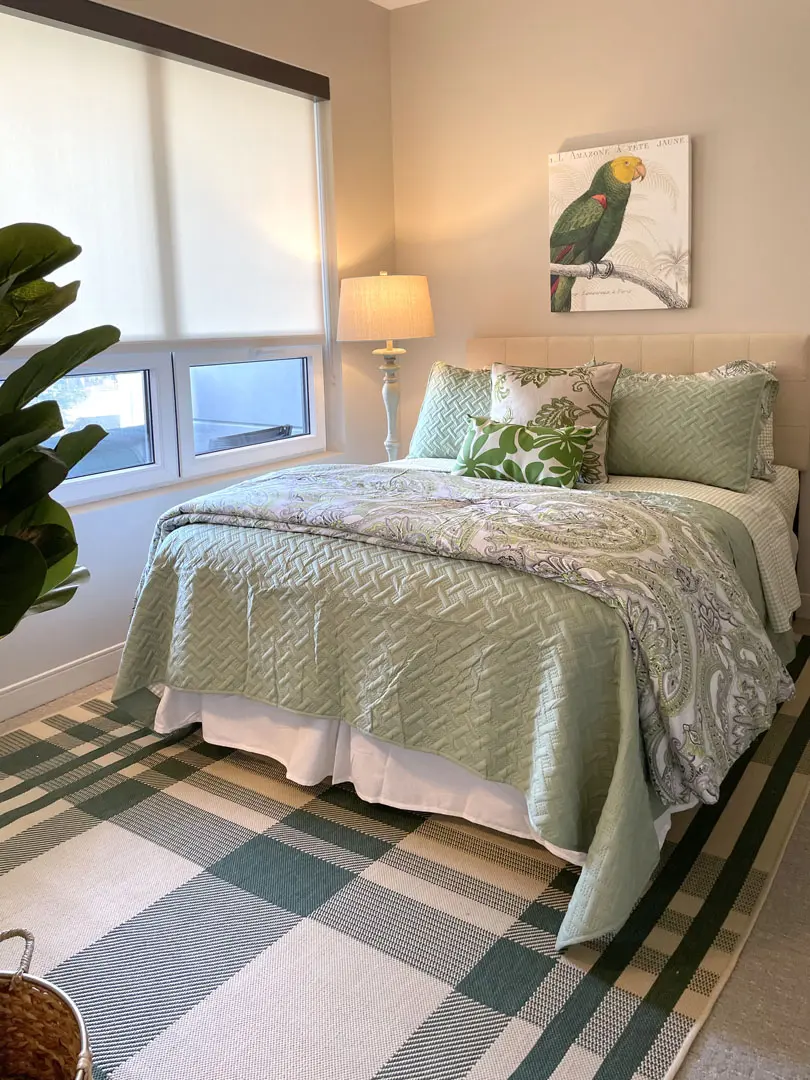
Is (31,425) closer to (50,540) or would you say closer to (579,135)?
(50,540)

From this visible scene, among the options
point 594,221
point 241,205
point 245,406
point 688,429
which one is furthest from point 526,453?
point 241,205

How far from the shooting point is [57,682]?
306 cm

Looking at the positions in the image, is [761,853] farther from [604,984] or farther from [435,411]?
[435,411]

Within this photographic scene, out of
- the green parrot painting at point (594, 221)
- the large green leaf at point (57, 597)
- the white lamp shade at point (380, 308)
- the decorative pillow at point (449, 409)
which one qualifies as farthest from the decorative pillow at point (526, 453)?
the large green leaf at point (57, 597)

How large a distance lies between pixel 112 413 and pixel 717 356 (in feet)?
7.36

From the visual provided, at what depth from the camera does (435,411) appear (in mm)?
3605

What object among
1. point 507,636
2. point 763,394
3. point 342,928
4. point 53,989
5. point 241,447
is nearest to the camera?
point 53,989

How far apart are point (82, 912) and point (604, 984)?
1072mm

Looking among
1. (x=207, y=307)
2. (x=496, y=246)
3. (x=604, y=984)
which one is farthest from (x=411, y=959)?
(x=496, y=246)

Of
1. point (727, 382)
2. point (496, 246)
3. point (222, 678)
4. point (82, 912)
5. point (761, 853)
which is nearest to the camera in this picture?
point (82, 912)

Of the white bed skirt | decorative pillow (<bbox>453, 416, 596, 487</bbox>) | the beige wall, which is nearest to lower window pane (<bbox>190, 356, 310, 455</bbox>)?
the beige wall

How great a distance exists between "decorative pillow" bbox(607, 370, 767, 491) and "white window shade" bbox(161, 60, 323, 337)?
4.94ft

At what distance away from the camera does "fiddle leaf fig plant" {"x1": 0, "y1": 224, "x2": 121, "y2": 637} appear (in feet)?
2.97

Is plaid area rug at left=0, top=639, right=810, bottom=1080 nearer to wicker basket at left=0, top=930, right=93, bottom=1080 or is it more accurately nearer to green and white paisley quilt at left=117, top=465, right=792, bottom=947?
green and white paisley quilt at left=117, top=465, right=792, bottom=947
